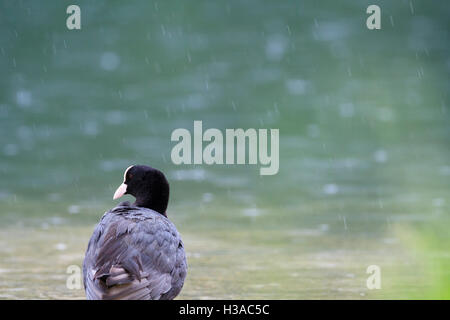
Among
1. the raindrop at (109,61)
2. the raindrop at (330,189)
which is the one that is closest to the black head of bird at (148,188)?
the raindrop at (330,189)

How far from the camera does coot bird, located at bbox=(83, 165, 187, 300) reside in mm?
4625

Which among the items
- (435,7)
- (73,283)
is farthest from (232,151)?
(435,7)

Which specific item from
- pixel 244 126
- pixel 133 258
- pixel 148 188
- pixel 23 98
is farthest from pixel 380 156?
pixel 133 258

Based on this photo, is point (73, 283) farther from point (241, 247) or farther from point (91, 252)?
point (241, 247)

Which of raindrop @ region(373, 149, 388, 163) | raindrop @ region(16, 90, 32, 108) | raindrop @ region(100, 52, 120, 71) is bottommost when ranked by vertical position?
raindrop @ region(373, 149, 388, 163)

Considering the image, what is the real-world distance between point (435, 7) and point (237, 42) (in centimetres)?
496

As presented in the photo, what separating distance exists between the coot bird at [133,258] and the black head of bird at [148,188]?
37 centimetres

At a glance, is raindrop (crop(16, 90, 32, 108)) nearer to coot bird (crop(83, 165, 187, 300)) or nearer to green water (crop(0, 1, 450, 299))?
green water (crop(0, 1, 450, 299))

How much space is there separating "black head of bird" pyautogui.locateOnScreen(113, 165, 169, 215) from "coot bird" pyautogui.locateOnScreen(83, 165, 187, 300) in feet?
1.21

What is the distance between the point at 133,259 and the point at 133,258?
0.01 meters

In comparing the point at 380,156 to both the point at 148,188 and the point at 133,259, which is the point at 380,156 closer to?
the point at 148,188

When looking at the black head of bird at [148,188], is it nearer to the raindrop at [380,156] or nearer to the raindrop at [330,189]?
the raindrop at [330,189]

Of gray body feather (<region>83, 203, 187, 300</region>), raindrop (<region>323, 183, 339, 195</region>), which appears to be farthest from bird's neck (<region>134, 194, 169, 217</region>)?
raindrop (<region>323, 183, 339, 195</region>)

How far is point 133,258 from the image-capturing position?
4.84 meters
